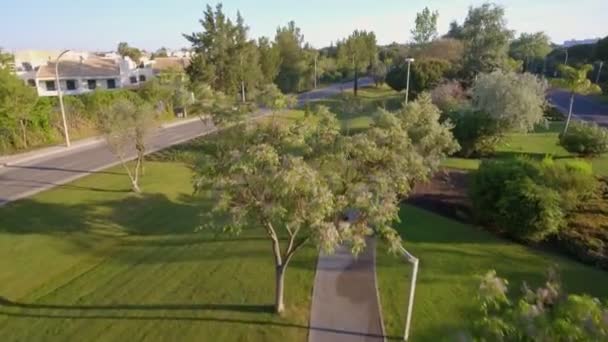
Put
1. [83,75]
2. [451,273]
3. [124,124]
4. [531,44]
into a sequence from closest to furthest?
[451,273] < [124,124] < [83,75] < [531,44]

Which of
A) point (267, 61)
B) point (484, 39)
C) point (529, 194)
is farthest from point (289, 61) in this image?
point (529, 194)

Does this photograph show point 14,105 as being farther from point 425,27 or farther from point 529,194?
point 425,27

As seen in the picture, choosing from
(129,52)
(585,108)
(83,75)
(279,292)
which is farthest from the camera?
(129,52)

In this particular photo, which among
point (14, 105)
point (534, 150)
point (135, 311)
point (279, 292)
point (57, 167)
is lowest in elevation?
point (135, 311)

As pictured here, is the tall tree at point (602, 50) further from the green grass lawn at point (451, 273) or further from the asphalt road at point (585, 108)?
the green grass lawn at point (451, 273)

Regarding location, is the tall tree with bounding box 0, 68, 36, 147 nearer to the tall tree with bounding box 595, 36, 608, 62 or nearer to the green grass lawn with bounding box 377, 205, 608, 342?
the green grass lawn with bounding box 377, 205, 608, 342

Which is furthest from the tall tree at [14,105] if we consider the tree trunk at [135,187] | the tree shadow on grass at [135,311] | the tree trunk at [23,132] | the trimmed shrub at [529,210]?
the trimmed shrub at [529,210]

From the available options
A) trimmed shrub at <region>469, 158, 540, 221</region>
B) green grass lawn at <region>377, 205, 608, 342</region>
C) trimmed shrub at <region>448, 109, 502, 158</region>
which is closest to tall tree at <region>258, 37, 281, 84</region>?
trimmed shrub at <region>448, 109, 502, 158</region>
